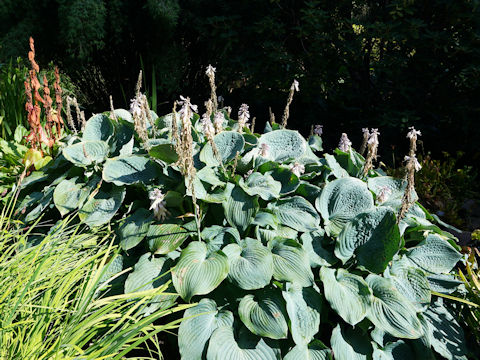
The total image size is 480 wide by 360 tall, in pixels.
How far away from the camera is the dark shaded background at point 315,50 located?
13.7 ft

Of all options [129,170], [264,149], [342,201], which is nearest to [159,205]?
[129,170]

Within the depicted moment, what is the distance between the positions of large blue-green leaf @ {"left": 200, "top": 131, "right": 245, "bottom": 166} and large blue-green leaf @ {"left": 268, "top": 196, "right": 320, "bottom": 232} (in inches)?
13.8

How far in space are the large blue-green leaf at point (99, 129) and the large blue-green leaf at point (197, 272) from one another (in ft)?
3.34

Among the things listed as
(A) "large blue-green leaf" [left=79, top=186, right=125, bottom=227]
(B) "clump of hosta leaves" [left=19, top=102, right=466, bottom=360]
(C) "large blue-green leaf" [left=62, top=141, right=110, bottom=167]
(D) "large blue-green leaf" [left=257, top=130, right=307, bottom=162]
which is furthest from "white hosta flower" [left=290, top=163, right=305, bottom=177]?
(C) "large blue-green leaf" [left=62, top=141, right=110, bottom=167]

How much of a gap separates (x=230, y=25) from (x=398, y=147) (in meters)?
2.21

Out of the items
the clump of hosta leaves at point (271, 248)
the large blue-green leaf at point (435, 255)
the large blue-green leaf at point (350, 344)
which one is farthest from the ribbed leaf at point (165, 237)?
the large blue-green leaf at point (435, 255)

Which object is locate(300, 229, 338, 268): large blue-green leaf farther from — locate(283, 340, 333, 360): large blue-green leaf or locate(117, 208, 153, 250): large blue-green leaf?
locate(117, 208, 153, 250): large blue-green leaf

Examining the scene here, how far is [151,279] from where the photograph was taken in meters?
1.86

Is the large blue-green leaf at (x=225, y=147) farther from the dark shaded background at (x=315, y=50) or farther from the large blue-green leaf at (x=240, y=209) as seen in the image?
the dark shaded background at (x=315, y=50)

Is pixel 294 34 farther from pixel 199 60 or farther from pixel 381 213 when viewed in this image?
pixel 381 213

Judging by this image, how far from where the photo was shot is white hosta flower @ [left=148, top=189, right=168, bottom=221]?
1877 mm

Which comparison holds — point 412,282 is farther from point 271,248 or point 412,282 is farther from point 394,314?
point 271,248

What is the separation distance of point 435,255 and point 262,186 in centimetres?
91

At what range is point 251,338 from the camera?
68.1 inches
